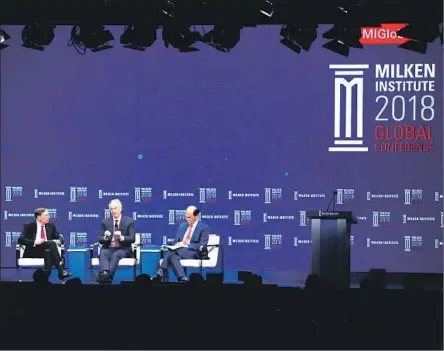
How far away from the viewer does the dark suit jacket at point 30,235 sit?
10.3 meters

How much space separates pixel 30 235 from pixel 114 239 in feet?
3.46

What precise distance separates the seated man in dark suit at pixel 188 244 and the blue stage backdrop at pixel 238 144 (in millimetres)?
1009

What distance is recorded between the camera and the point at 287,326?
5301 millimetres

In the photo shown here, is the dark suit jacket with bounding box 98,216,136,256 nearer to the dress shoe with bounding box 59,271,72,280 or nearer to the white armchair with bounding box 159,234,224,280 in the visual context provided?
the white armchair with bounding box 159,234,224,280

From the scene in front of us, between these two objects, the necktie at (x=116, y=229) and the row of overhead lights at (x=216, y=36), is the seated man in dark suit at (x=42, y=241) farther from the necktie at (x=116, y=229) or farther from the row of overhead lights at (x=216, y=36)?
the row of overhead lights at (x=216, y=36)

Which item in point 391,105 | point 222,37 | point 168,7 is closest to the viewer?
point 168,7

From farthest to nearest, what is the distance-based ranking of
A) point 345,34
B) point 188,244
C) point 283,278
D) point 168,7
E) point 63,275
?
point 283,278 < point 188,244 < point 63,275 < point 345,34 < point 168,7

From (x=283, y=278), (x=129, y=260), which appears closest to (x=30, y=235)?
(x=129, y=260)

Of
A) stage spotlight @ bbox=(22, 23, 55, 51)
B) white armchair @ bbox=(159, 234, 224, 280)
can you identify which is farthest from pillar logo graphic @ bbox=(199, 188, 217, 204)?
stage spotlight @ bbox=(22, 23, 55, 51)

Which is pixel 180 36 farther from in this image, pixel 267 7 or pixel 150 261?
pixel 150 261

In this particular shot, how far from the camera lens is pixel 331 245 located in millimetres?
9055

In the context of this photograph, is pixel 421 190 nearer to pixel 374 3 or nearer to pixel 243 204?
pixel 243 204

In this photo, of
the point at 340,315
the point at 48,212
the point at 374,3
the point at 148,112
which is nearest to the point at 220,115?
the point at 148,112

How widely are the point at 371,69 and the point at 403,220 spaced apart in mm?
2089
